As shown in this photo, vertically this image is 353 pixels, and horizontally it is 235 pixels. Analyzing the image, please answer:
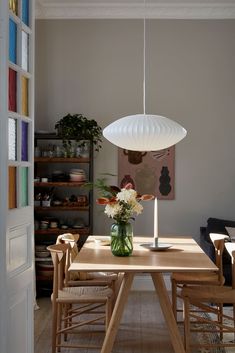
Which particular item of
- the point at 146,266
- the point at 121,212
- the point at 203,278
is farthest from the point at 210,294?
the point at 121,212

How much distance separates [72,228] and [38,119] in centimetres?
145

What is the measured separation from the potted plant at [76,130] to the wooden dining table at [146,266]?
2047mm

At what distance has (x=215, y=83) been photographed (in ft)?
21.3

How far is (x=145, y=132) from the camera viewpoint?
4.21m

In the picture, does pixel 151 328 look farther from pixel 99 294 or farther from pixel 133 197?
pixel 133 197

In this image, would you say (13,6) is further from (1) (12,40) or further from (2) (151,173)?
(2) (151,173)

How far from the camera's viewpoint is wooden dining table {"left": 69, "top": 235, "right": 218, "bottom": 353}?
3434 millimetres

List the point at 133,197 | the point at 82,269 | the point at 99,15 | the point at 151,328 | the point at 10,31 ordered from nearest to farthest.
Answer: the point at 10,31, the point at 82,269, the point at 133,197, the point at 151,328, the point at 99,15

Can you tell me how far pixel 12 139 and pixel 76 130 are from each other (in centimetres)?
331

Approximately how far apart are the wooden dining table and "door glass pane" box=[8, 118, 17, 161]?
1.04 meters

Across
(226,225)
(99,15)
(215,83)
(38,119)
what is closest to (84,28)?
(99,15)

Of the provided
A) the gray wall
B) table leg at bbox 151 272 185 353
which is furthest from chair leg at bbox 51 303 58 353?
the gray wall

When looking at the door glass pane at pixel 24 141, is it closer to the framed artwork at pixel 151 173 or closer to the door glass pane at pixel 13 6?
the door glass pane at pixel 13 6

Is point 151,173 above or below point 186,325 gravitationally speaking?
above
